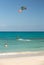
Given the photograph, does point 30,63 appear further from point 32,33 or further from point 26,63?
point 32,33

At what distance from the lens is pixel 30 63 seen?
333cm

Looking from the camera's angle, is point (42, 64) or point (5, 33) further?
point (5, 33)

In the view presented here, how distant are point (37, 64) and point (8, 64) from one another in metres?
0.62

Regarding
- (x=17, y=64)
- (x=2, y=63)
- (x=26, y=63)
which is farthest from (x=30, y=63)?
(x=2, y=63)

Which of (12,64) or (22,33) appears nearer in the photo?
(12,64)

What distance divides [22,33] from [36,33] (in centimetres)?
165

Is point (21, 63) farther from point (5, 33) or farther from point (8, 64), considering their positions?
point (5, 33)

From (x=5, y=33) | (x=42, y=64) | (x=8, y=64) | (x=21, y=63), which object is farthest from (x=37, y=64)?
(x=5, y=33)

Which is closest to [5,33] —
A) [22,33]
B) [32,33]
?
[22,33]

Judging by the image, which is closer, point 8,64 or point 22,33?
point 8,64

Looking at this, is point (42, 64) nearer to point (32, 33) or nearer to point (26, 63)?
point (26, 63)

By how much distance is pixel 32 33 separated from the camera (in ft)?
57.9

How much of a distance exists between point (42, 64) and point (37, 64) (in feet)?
0.35

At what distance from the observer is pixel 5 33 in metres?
17.2
